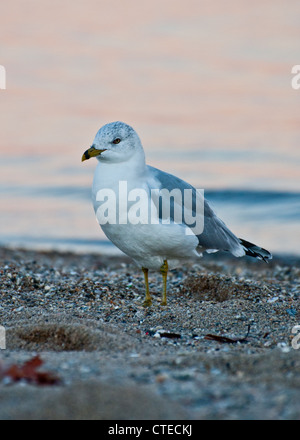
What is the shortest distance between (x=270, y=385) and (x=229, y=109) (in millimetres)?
16190

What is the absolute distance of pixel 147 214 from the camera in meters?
5.75

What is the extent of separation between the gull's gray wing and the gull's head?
286 millimetres

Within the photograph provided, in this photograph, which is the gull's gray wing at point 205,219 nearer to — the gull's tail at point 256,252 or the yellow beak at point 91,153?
the gull's tail at point 256,252

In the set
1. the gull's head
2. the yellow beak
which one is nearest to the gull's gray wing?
the gull's head

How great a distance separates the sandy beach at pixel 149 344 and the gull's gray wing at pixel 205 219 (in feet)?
1.23

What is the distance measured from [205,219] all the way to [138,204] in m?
0.95

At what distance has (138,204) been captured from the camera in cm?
574

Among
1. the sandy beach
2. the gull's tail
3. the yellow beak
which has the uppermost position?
the yellow beak

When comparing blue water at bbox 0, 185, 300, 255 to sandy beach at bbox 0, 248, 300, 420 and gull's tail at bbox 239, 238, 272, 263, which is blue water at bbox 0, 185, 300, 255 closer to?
sandy beach at bbox 0, 248, 300, 420

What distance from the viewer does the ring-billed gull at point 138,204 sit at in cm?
576

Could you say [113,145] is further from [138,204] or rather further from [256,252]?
[256,252]

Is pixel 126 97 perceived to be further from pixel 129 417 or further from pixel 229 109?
pixel 129 417

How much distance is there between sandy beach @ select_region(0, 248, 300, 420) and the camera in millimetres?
3312

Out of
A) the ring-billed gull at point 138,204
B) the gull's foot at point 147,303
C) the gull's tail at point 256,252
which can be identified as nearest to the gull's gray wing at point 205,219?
the ring-billed gull at point 138,204
